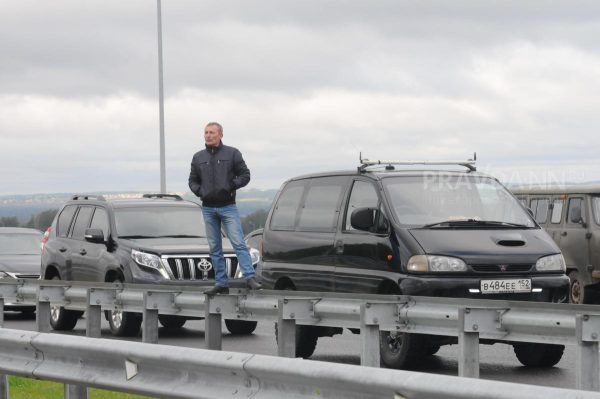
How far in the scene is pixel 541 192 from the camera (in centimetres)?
2477

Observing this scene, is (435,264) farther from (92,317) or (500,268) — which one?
(92,317)

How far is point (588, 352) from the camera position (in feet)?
29.3

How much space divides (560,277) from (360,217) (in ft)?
6.60

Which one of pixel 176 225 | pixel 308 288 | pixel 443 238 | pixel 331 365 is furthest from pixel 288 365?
pixel 176 225

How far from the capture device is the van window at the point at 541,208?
24578 millimetres

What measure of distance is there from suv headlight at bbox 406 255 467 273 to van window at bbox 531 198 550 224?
38.3ft

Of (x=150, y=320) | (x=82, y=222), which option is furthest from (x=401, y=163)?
(x=82, y=222)

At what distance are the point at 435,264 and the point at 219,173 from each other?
9.44 ft

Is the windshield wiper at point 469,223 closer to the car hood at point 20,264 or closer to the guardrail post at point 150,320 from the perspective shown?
the guardrail post at point 150,320

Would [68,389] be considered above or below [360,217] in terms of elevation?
below

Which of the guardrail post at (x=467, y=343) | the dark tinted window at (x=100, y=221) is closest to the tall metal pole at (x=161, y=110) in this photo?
the dark tinted window at (x=100, y=221)

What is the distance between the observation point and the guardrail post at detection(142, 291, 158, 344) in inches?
524

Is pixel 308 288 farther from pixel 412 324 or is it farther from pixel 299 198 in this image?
pixel 412 324

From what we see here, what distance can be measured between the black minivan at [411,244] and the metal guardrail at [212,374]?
15.5 ft
